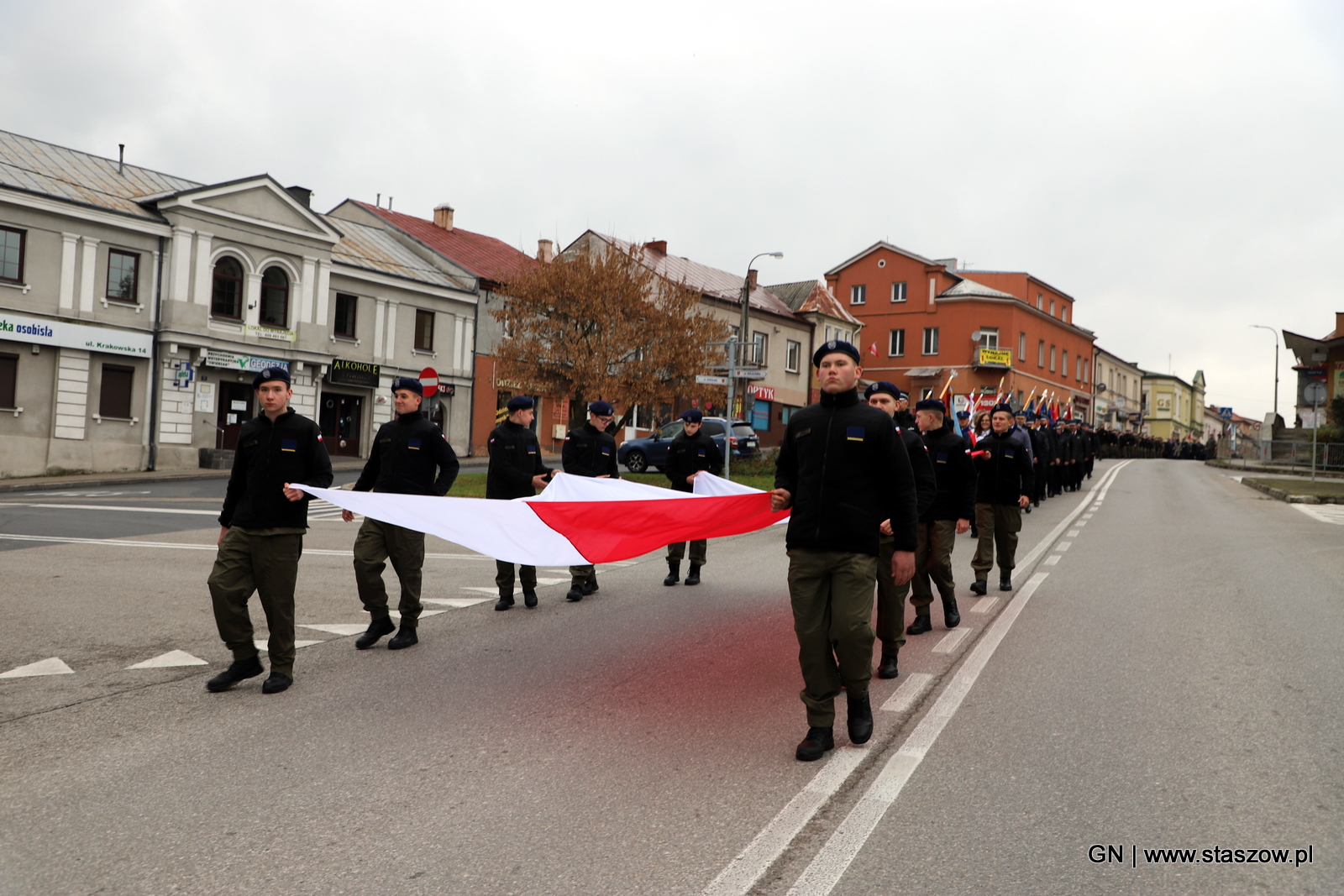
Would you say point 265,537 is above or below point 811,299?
below

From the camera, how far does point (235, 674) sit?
19.6ft

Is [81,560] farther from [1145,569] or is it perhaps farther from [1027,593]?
[1145,569]

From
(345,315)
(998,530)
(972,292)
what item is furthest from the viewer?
(972,292)

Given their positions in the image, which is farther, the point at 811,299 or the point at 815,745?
the point at 811,299

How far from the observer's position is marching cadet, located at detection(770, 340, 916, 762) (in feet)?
15.9

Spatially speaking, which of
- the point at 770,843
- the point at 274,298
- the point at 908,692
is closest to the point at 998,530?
the point at 908,692

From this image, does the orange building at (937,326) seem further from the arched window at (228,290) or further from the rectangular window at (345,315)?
the arched window at (228,290)

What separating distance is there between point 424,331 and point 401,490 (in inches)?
1262

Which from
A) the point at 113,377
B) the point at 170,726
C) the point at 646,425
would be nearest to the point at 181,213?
the point at 113,377

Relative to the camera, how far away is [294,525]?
6164mm

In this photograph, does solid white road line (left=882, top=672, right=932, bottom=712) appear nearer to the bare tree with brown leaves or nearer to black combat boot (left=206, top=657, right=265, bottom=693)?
black combat boot (left=206, top=657, right=265, bottom=693)

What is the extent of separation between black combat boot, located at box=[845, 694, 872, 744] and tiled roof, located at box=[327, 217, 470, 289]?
108 ft

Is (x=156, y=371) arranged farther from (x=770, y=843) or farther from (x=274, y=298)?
(x=770, y=843)

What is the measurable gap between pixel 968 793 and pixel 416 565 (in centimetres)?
457
